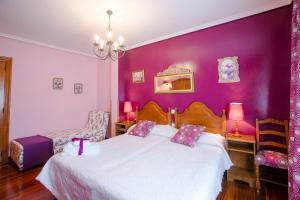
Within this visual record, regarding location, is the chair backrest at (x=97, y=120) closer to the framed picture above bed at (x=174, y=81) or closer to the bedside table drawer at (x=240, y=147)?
the framed picture above bed at (x=174, y=81)

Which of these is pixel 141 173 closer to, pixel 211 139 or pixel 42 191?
pixel 211 139

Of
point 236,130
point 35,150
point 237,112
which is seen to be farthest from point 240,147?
point 35,150

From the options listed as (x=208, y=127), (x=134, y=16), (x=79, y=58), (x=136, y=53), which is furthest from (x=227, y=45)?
(x=79, y=58)

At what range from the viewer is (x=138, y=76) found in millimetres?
3836

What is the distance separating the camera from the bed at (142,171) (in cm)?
125

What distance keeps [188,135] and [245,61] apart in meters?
1.54

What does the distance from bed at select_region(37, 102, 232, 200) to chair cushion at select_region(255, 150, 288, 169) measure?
0.41m

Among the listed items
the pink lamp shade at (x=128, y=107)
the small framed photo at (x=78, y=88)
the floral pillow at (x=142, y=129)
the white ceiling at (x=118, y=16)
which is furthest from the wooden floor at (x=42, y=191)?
the white ceiling at (x=118, y=16)

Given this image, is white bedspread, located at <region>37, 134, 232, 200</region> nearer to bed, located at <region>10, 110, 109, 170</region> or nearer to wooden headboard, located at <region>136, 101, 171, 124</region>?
wooden headboard, located at <region>136, 101, 171, 124</region>

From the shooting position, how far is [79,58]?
14.2ft

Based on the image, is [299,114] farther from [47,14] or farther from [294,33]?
[47,14]

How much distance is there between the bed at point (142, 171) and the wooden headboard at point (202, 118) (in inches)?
1.1

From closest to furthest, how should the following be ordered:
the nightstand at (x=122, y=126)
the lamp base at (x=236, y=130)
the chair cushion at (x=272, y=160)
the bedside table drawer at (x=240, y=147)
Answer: the chair cushion at (x=272, y=160) → the bedside table drawer at (x=240, y=147) → the lamp base at (x=236, y=130) → the nightstand at (x=122, y=126)

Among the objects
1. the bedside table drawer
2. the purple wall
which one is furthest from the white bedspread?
the purple wall
